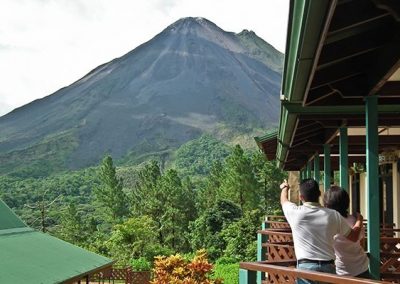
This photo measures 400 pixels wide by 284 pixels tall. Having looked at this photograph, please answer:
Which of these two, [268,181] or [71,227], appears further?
[268,181]

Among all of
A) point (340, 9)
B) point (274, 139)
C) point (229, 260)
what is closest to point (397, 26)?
point (340, 9)

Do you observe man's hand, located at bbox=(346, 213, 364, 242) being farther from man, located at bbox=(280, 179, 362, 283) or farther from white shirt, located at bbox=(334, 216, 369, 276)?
man, located at bbox=(280, 179, 362, 283)

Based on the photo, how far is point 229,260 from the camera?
26.2 m

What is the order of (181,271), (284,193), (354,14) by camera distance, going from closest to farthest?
(354,14) < (284,193) < (181,271)

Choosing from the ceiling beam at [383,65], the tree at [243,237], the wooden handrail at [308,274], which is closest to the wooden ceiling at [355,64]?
the ceiling beam at [383,65]

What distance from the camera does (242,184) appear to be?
3809 cm

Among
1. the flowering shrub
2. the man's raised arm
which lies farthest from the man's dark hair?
the flowering shrub

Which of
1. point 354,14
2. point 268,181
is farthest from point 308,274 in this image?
point 268,181

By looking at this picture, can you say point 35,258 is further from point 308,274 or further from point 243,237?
point 243,237

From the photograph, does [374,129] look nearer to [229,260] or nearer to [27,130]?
[229,260]

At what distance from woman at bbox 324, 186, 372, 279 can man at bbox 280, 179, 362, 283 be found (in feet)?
0.66

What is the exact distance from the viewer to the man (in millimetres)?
3523

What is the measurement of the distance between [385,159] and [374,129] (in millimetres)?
6865

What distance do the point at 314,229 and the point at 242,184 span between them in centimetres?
3468
